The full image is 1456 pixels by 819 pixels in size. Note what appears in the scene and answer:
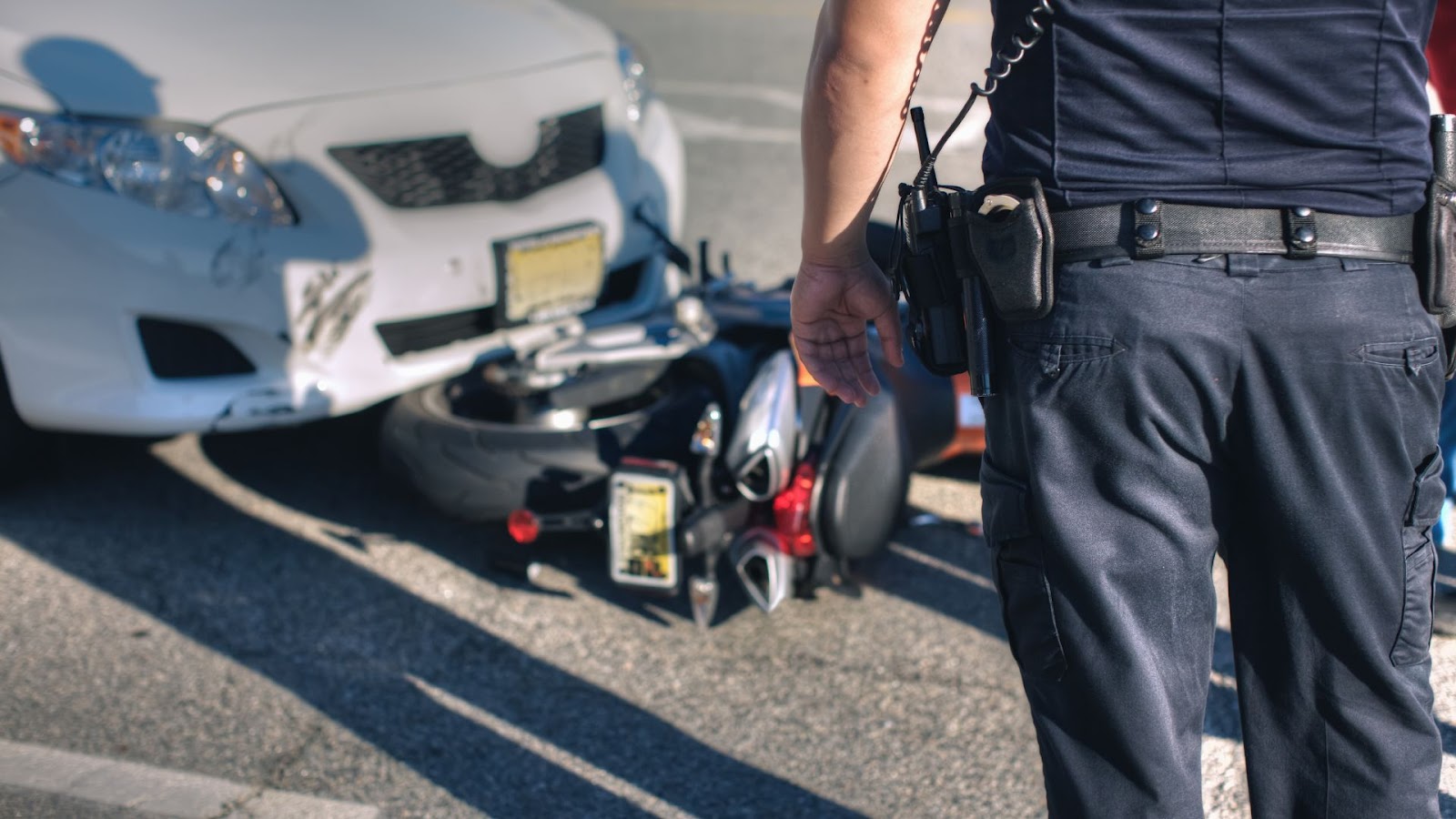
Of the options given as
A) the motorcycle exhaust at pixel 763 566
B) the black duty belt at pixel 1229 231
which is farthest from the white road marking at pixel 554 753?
the black duty belt at pixel 1229 231

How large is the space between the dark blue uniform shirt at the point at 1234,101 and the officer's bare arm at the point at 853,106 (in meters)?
0.12

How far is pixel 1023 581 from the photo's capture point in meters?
1.61

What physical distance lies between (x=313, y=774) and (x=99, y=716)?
1.71ft

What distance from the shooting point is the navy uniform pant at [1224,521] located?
147 cm

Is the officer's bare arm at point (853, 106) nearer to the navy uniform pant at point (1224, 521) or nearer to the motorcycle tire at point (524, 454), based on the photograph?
the navy uniform pant at point (1224, 521)

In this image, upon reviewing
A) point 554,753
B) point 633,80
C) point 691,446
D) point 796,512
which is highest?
point 633,80

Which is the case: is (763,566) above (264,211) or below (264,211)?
below

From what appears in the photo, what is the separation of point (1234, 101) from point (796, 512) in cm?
158

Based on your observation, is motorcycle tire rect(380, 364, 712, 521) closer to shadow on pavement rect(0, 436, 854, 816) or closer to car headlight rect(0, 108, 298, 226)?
shadow on pavement rect(0, 436, 854, 816)

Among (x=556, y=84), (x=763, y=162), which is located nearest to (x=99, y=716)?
(x=556, y=84)

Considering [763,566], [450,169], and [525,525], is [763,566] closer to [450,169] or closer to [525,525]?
[525,525]

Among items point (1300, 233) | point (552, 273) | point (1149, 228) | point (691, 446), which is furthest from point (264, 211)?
point (1300, 233)

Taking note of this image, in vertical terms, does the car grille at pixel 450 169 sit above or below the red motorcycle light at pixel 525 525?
above

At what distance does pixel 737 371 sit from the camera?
326cm
